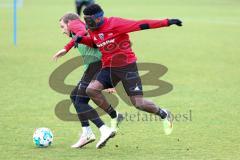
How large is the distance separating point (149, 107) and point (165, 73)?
943 cm

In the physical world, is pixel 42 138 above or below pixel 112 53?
below

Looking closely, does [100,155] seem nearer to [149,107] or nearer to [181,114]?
[149,107]

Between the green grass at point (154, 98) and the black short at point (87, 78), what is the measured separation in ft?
2.84

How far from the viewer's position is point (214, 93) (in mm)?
16922

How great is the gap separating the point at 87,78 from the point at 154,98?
17.6 ft

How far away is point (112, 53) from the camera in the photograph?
10.7 metres

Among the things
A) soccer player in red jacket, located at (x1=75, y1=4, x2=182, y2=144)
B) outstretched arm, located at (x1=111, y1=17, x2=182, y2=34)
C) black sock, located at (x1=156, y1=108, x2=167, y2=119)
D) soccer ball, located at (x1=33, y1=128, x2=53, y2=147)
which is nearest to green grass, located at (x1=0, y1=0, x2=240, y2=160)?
soccer ball, located at (x1=33, y1=128, x2=53, y2=147)

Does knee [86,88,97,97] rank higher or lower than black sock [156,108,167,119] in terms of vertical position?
higher

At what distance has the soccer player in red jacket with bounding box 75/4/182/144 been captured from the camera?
1051 cm

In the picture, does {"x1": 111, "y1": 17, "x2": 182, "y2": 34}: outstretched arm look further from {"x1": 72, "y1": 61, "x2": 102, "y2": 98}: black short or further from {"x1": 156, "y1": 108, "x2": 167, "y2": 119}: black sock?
{"x1": 156, "y1": 108, "x2": 167, "y2": 119}: black sock

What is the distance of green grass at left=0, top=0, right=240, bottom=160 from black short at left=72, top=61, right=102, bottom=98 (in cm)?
87

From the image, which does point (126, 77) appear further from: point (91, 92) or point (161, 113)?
point (161, 113)

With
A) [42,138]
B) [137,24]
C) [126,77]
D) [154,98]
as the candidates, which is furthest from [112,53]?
[154,98]

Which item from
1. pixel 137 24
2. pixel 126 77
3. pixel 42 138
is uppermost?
pixel 137 24
